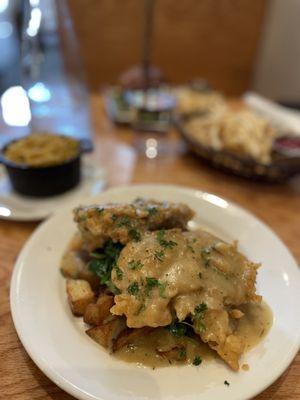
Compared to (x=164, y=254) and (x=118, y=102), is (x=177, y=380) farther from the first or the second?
(x=118, y=102)

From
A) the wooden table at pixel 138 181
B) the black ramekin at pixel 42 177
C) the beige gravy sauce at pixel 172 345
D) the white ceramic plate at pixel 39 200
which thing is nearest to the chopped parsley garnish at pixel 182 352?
the beige gravy sauce at pixel 172 345

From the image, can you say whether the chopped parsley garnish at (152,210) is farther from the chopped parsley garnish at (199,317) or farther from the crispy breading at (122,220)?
the chopped parsley garnish at (199,317)

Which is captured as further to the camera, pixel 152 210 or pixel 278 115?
pixel 278 115

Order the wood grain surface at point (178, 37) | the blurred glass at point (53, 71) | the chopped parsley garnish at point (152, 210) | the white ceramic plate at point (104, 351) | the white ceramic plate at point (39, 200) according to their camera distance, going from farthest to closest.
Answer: the wood grain surface at point (178, 37) → the blurred glass at point (53, 71) → the white ceramic plate at point (39, 200) → the chopped parsley garnish at point (152, 210) → the white ceramic plate at point (104, 351)

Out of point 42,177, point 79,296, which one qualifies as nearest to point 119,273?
point 79,296

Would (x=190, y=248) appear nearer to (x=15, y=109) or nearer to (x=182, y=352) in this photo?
(x=182, y=352)

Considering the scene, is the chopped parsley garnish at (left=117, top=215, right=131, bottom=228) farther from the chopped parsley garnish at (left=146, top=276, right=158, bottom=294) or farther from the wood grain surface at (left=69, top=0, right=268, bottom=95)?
the wood grain surface at (left=69, top=0, right=268, bottom=95)

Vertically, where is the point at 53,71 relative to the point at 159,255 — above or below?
above
